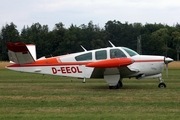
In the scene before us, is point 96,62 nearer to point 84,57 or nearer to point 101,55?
point 101,55

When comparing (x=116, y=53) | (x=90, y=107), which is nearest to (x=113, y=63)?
(x=116, y=53)

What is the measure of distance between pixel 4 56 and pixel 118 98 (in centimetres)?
6623

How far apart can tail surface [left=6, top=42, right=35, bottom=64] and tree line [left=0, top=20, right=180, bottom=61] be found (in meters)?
50.9

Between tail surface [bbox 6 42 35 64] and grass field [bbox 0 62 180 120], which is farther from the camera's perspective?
tail surface [bbox 6 42 35 64]

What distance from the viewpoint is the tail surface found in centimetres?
1560

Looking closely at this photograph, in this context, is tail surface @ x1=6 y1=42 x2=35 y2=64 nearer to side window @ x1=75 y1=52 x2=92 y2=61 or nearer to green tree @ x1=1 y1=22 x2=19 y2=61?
side window @ x1=75 y1=52 x2=92 y2=61

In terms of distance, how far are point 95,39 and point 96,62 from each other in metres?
63.3

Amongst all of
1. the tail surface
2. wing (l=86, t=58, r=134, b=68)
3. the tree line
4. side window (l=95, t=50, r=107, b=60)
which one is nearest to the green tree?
the tree line

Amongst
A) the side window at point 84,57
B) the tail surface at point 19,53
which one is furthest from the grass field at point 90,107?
the side window at point 84,57

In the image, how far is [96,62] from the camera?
1488cm

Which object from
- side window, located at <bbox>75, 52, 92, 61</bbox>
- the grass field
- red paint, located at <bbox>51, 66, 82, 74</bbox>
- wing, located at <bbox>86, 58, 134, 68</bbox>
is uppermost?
side window, located at <bbox>75, 52, 92, 61</bbox>

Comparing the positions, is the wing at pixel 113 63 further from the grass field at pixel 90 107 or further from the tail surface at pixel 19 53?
the tail surface at pixel 19 53

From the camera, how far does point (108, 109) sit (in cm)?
998

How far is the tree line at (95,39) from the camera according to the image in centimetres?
7169
